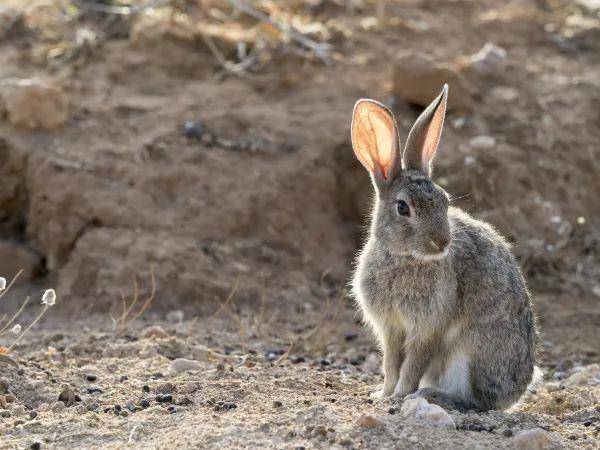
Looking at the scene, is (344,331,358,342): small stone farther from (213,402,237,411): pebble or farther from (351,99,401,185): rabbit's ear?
(213,402,237,411): pebble

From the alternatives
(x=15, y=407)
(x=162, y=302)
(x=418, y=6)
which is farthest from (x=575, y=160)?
(x=15, y=407)

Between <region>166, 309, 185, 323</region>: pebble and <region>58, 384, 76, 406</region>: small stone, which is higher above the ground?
<region>58, 384, 76, 406</region>: small stone

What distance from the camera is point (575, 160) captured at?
972 cm

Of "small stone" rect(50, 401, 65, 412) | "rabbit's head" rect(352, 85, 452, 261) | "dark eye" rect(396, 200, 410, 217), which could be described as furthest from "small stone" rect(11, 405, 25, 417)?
"dark eye" rect(396, 200, 410, 217)

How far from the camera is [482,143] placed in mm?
9570

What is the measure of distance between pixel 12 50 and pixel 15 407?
543 cm

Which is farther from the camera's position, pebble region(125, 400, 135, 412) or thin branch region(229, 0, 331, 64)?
thin branch region(229, 0, 331, 64)

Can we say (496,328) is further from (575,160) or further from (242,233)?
(575,160)

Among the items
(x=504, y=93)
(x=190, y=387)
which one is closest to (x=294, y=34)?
(x=504, y=93)

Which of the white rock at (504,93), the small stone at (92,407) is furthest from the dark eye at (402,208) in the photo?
the white rock at (504,93)

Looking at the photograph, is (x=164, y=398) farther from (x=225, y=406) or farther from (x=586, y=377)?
(x=586, y=377)

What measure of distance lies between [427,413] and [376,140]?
5.06 ft

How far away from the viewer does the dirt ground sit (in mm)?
7008

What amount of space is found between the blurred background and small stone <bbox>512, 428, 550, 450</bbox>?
9.88 feet
